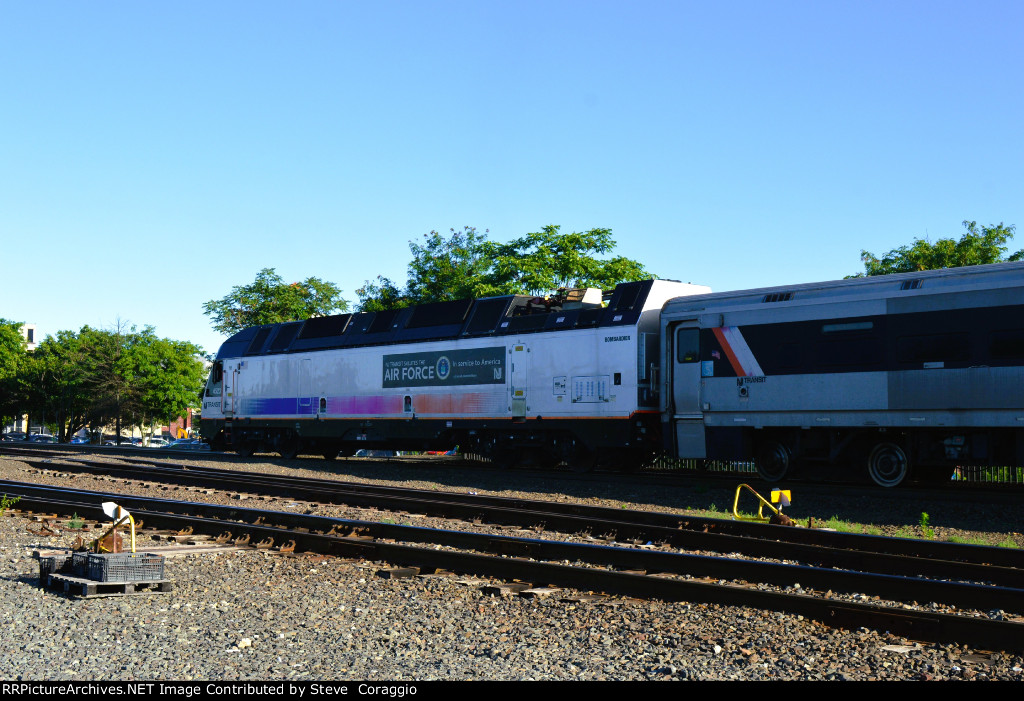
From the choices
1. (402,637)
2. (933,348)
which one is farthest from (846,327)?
(402,637)

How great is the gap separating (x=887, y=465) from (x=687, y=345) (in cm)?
439

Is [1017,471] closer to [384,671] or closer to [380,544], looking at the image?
[380,544]

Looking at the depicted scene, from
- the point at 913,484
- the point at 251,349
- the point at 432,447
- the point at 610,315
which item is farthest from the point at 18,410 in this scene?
the point at 913,484

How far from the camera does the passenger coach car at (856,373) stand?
49.9 ft

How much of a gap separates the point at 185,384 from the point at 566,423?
5870 centimetres

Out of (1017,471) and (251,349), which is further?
(251,349)

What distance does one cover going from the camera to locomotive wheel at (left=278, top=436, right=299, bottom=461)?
29328 millimetres

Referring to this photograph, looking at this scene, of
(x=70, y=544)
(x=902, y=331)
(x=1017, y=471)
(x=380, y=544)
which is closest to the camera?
(x=380, y=544)

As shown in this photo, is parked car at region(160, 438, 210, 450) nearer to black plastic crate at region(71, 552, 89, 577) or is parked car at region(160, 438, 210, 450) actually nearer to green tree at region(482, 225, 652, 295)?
green tree at region(482, 225, 652, 295)

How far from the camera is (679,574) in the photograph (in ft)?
29.0

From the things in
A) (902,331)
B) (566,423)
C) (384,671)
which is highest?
(902,331)

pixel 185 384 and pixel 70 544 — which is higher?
pixel 185 384

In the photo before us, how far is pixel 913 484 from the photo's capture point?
58.7 ft

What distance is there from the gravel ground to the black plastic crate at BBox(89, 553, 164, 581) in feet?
0.87
